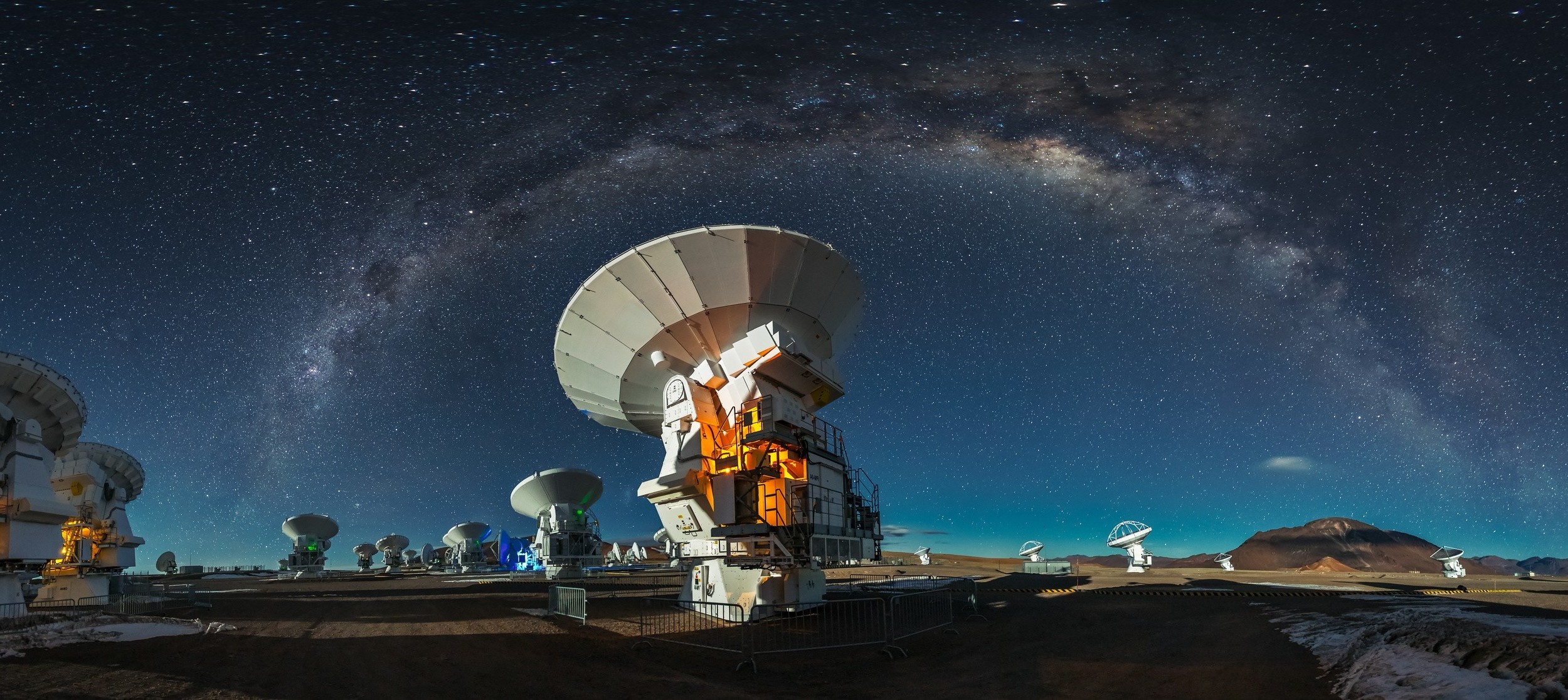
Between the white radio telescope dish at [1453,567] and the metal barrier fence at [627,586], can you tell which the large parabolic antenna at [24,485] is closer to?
the metal barrier fence at [627,586]

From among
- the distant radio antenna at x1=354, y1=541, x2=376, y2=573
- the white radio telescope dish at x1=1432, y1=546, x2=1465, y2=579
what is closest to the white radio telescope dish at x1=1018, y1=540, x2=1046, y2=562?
the white radio telescope dish at x1=1432, y1=546, x2=1465, y2=579

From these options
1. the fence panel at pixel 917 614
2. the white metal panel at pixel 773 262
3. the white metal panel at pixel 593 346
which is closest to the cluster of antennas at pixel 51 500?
the white metal panel at pixel 593 346

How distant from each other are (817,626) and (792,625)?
571mm

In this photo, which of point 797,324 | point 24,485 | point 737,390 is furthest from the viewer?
point 797,324

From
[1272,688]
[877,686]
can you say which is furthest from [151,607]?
[1272,688]

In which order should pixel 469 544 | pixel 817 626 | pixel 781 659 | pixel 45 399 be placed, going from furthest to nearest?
pixel 469 544 → pixel 45 399 → pixel 817 626 → pixel 781 659

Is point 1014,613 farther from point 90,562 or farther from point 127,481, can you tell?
point 127,481

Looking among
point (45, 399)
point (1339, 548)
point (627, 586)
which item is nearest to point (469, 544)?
point (627, 586)

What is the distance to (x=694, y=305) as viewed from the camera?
60.2 feet

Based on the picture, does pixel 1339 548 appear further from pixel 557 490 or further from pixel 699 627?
pixel 699 627

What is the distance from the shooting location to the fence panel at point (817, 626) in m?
14.0

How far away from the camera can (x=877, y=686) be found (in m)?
10.9

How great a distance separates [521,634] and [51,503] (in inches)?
556

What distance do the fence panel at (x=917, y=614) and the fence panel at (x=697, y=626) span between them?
10.1 feet
